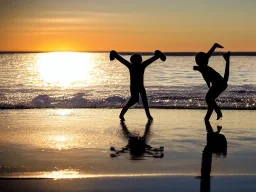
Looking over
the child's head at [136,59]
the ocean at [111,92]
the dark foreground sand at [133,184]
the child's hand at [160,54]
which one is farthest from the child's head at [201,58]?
the dark foreground sand at [133,184]

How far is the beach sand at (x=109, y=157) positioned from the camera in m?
6.49

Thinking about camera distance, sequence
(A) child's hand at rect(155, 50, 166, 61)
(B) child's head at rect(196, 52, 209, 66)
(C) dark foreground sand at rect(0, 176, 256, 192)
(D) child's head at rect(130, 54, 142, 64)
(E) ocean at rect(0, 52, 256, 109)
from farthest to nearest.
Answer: (E) ocean at rect(0, 52, 256, 109) → (D) child's head at rect(130, 54, 142, 64) → (A) child's hand at rect(155, 50, 166, 61) → (B) child's head at rect(196, 52, 209, 66) → (C) dark foreground sand at rect(0, 176, 256, 192)

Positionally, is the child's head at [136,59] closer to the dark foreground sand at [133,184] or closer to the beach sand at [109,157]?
the beach sand at [109,157]

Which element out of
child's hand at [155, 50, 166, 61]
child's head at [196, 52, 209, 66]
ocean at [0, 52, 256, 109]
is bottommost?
ocean at [0, 52, 256, 109]

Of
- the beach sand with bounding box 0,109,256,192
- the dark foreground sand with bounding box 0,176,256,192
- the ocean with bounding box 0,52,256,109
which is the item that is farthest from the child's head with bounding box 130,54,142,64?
the dark foreground sand with bounding box 0,176,256,192

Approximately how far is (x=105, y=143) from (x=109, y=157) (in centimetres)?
139

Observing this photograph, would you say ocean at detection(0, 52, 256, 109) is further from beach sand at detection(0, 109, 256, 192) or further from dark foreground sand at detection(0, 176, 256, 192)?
dark foreground sand at detection(0, 176, 256, 192)

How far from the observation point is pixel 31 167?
24.3 feet

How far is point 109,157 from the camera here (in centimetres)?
816

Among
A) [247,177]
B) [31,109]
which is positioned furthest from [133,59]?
[247,177]

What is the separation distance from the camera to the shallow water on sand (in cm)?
727

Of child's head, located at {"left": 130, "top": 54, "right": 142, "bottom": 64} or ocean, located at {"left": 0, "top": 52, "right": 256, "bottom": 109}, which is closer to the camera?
child's head, located at {"left": 130, "top": 54, "right": 142, "bottom": 64}

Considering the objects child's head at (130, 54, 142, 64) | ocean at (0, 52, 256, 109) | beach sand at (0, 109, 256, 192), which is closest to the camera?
beach sand at (0, 109, 256, 192)

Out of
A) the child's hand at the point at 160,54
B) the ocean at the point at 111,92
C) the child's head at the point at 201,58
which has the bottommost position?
the ocean at the point at 111,92
